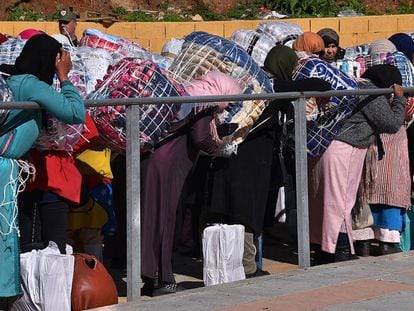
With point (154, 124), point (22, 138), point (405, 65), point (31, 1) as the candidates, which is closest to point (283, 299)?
point (154, 124)

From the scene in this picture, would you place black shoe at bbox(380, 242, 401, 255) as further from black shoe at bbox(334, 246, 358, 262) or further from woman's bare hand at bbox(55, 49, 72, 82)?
woman's bare hand at bbox(55, 49, 72, 82)

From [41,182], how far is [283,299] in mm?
1688

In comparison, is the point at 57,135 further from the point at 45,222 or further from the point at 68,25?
the point at 68,25

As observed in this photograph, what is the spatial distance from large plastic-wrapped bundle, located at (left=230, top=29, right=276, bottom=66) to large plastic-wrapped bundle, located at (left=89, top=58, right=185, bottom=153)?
10.3 ft

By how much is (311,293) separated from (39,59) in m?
2.30

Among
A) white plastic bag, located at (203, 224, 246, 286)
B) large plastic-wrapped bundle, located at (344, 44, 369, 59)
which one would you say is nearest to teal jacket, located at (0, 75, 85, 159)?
white plastic bag, located at (203, 224, 246, 286)

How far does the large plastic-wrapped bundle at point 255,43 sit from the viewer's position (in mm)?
11305

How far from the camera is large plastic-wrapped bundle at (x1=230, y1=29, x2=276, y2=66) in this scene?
1130 centimetres

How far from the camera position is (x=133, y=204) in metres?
7.80

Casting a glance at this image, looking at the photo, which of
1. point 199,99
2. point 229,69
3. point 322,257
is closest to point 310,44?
point 322,257

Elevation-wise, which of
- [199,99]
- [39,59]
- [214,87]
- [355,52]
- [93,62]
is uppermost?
[355,52]

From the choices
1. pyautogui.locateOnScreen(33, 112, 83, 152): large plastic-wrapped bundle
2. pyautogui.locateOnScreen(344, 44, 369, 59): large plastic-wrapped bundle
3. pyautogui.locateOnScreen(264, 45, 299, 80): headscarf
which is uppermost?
pyautogui.locateOnScreen(344, 44, 369, 59): large plastic-wrapped bundle

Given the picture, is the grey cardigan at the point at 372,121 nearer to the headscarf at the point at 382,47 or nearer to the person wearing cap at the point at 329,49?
the person wearing cap at the point at 329,49

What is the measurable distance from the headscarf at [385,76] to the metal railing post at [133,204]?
2.77 metres
